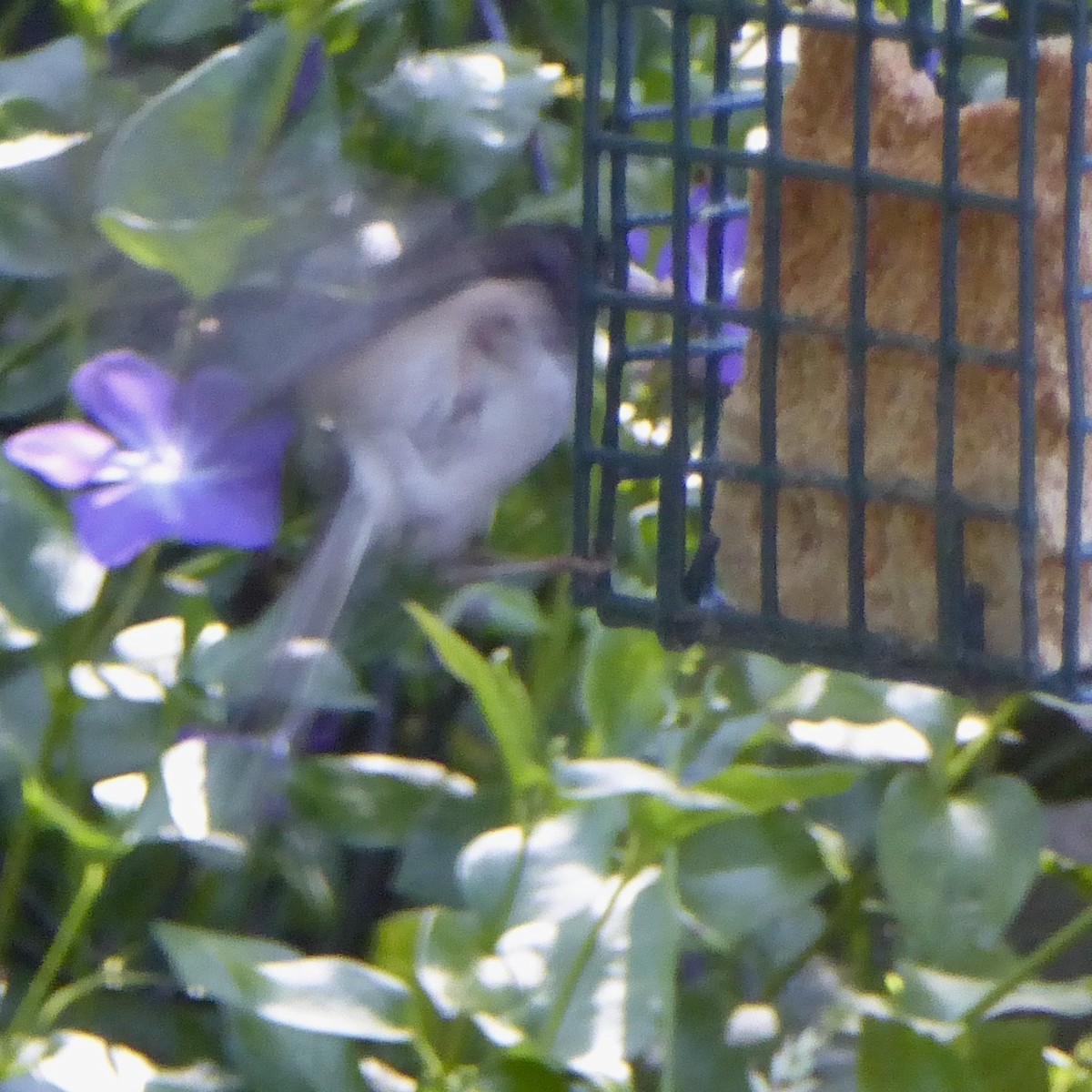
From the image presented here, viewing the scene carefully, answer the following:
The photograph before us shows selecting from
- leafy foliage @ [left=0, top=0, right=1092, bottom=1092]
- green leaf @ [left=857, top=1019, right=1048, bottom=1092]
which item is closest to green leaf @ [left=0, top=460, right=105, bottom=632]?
leafy foliage @ [left=0, top=0, right=1092, bottom=1092]

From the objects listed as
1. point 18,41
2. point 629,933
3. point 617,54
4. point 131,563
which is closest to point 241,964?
point 629,933

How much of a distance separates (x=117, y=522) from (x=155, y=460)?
0.20 feet

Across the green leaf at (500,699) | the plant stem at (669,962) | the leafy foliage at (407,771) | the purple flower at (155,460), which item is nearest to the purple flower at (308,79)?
the leafy foliage at (407,771)

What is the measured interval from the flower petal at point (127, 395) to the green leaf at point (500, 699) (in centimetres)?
16

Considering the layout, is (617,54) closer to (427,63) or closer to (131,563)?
(427,63)

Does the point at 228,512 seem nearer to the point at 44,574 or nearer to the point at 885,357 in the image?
the point at 44,574

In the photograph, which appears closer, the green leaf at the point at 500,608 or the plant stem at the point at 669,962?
the plant stem at the point at 669,962

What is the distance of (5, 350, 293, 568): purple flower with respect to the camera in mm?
679

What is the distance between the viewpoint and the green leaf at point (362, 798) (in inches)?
28.4

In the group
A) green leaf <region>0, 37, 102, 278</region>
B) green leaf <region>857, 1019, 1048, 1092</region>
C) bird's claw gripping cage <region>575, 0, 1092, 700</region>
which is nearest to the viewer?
bird's claw gripping cage <region>575, 0, 1092, 700</region>

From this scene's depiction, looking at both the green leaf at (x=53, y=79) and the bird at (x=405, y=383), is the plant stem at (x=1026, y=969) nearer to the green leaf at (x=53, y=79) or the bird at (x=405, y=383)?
the bird at (x=405, y=383)

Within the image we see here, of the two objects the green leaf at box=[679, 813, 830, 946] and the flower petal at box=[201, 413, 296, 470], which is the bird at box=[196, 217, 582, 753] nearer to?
the flower petal at box=[201, 413, 296, 470]

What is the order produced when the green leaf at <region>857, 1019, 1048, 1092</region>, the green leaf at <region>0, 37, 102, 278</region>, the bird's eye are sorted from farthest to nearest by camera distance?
the bird's eye < the green leaf at <region>0, 37, 102, 278</region> < the green leaf at <region>857, 1019, 1048, 1092</region>

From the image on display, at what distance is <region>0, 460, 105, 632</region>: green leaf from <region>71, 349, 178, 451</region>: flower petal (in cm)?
5
